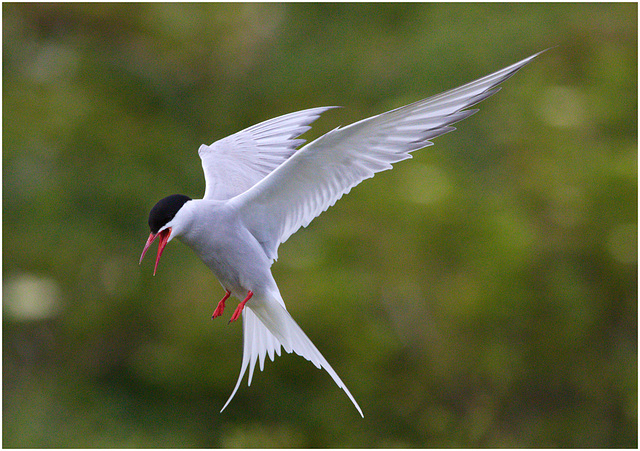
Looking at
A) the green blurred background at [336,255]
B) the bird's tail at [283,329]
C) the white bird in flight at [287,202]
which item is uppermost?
the white bird in flight at [287,202]

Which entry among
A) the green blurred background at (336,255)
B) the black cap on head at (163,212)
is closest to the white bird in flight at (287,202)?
the black cap on head at (163,212)

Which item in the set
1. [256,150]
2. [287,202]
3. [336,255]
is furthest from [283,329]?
[336,255]

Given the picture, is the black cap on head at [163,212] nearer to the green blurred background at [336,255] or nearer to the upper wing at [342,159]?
the upper wing at [342,159]

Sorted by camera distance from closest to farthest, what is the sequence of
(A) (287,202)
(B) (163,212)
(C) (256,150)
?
1. (B) (163,212)
2. (A) (287,202)
3. (C) (256,150)

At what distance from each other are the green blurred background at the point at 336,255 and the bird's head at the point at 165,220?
3125 mm

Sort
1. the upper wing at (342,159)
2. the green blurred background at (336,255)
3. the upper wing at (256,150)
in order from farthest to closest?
the green blurred background at (336,255)
the upper wing at (256,150)
the upper wing at (342,159)

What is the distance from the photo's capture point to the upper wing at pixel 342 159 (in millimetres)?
908

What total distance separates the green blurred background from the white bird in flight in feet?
9.68

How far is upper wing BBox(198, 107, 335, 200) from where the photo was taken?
1.33 m

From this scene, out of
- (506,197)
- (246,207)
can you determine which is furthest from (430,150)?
(246,207)

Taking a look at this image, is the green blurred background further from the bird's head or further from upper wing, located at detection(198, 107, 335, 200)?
the bird's head

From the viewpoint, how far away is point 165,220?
3.13 feet

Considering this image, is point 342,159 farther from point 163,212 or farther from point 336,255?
point 336,255

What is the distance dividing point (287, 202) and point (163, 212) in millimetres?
213
